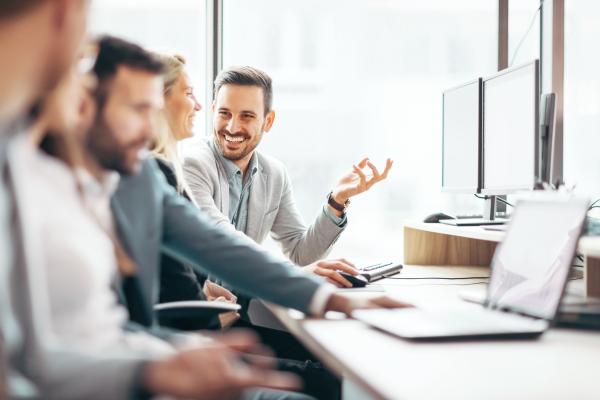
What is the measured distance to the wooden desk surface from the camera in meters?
0.85

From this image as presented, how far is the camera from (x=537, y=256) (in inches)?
52.8

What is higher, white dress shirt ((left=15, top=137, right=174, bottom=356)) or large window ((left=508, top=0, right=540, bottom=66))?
large window ((left=508, top=0, right=540, bottom=66))

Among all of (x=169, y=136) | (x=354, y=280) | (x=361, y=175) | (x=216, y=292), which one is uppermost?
(x=169, y=136)

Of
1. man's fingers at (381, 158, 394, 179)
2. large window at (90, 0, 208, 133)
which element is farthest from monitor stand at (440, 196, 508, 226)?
large window at (90, 0, 208, 133)

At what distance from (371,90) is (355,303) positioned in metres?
2.05

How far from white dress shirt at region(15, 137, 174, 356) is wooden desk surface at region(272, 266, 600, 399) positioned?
0.97ft

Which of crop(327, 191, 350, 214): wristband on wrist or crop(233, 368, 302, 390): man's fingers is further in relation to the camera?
crop(327, 191, 350, 214): wristband on wrist

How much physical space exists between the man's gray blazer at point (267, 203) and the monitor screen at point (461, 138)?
1.53 ft

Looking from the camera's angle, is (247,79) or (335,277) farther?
(247,79)

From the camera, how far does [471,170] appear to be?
91.5 inches

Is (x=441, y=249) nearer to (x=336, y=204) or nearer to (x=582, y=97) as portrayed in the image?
(x=336, y=204)

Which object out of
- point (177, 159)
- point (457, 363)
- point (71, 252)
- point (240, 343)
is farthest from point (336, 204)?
point (71, 252)

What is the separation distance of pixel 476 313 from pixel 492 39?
2.11m

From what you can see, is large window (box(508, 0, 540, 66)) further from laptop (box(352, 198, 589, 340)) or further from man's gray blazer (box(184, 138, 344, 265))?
laptop (box(352, 198, 589, 340))
